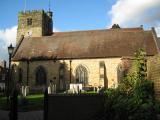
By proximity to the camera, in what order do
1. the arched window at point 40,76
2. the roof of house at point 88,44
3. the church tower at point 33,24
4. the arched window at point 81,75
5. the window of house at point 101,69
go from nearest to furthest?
the window of house at point 101,69, the roof of house at point 88,44, the arched window at point 81,75, the arched window at point 40,76, the church tower at point 33,24

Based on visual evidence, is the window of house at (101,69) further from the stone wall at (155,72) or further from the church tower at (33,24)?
the stone wall at (155,72)

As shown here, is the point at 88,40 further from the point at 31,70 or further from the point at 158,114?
the point at 158,114

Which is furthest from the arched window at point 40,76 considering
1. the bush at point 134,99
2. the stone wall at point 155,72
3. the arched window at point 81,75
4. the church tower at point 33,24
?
the stone wall at point 155,72

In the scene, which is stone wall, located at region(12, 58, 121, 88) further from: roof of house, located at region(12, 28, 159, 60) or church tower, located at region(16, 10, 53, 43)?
church tower, located at region(16, 10, 53, 43)

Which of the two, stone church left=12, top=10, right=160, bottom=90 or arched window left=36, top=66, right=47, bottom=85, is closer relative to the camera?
stone church left=12, top=10, right=160, bottom=90

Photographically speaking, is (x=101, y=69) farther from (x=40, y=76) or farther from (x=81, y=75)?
(x=40, y=76)

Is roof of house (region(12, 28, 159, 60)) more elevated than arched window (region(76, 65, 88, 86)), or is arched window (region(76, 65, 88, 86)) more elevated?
roof of house (region(12, 28, 159, 60))

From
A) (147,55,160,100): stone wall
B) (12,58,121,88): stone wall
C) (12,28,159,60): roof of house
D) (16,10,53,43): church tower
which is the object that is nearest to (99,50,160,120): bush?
(147,55,160,100): stone wall

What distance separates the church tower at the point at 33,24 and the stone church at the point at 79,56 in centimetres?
534

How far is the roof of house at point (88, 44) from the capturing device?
44.0 metres

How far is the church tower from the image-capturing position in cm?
5634

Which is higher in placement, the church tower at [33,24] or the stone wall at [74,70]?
the church tower at [33,24]

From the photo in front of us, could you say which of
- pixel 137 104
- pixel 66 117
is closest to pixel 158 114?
pixel 137 104

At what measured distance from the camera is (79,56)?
4512cm
